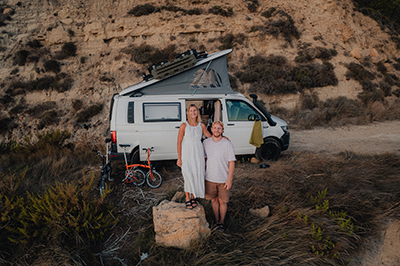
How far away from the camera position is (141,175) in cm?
506

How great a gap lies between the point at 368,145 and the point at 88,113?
15.3 m

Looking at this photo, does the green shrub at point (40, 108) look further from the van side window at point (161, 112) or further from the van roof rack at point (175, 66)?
the van side window at point (161, 112)

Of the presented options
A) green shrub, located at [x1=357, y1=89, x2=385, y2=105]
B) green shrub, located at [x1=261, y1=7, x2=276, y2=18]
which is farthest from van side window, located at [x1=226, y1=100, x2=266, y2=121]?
green shrub, located at [x1=261, y1=7, x2=276, y2=18]

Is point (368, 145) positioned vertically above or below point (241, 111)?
below

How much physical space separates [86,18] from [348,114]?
21525 mm

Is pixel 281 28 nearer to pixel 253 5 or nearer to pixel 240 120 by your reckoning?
pixel 253 5

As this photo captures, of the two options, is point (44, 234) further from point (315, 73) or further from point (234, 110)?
point (315, 73)

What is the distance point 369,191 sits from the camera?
413 centimetres

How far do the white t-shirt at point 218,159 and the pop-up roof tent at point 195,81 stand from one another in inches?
112

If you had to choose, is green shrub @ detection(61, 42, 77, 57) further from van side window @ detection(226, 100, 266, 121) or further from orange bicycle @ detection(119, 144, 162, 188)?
van side window @ detection(226, 100, 266, 121)

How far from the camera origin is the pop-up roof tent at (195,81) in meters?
5.59

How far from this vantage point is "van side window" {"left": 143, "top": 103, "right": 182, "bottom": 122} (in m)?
5.30

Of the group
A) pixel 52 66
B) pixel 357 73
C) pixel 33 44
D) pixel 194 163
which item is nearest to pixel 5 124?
pixel 52 66

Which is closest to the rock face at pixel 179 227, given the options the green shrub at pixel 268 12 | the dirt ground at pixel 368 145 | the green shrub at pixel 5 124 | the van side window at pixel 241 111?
the dirt ground at pixel 368 145
